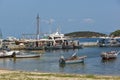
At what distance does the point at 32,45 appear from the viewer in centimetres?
11412

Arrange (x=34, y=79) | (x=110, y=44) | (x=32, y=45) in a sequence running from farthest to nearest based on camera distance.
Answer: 1. (x=110, y=44)
2. (x=32, y=45)
3. (x=34, y=79)

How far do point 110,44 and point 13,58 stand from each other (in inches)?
2527

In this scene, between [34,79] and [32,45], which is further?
[32,45]

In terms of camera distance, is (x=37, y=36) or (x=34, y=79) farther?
(x=37, y=36)

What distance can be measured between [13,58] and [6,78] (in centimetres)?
4815

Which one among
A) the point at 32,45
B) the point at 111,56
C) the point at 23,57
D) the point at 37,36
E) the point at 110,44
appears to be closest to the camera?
the point at 111,56

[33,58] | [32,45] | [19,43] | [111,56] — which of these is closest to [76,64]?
[111,56]

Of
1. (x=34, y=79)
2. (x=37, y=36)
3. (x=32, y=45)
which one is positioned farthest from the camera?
(x=37, y=36)

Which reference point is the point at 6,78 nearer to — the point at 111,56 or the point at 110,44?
the point at 111,56

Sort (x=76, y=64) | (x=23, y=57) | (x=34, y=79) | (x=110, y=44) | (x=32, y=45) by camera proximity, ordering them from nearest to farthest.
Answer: (x=34, y=79) < (x=76, y=64) < (x=23, y=57) < (x=32, y=45) < (x=110, y=44)

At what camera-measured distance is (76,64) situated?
59188 millimetres

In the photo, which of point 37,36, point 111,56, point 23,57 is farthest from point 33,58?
point 37,36

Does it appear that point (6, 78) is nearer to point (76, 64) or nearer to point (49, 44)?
point (76, 64)

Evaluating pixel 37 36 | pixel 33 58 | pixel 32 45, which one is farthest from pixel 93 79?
pixel 37 36
